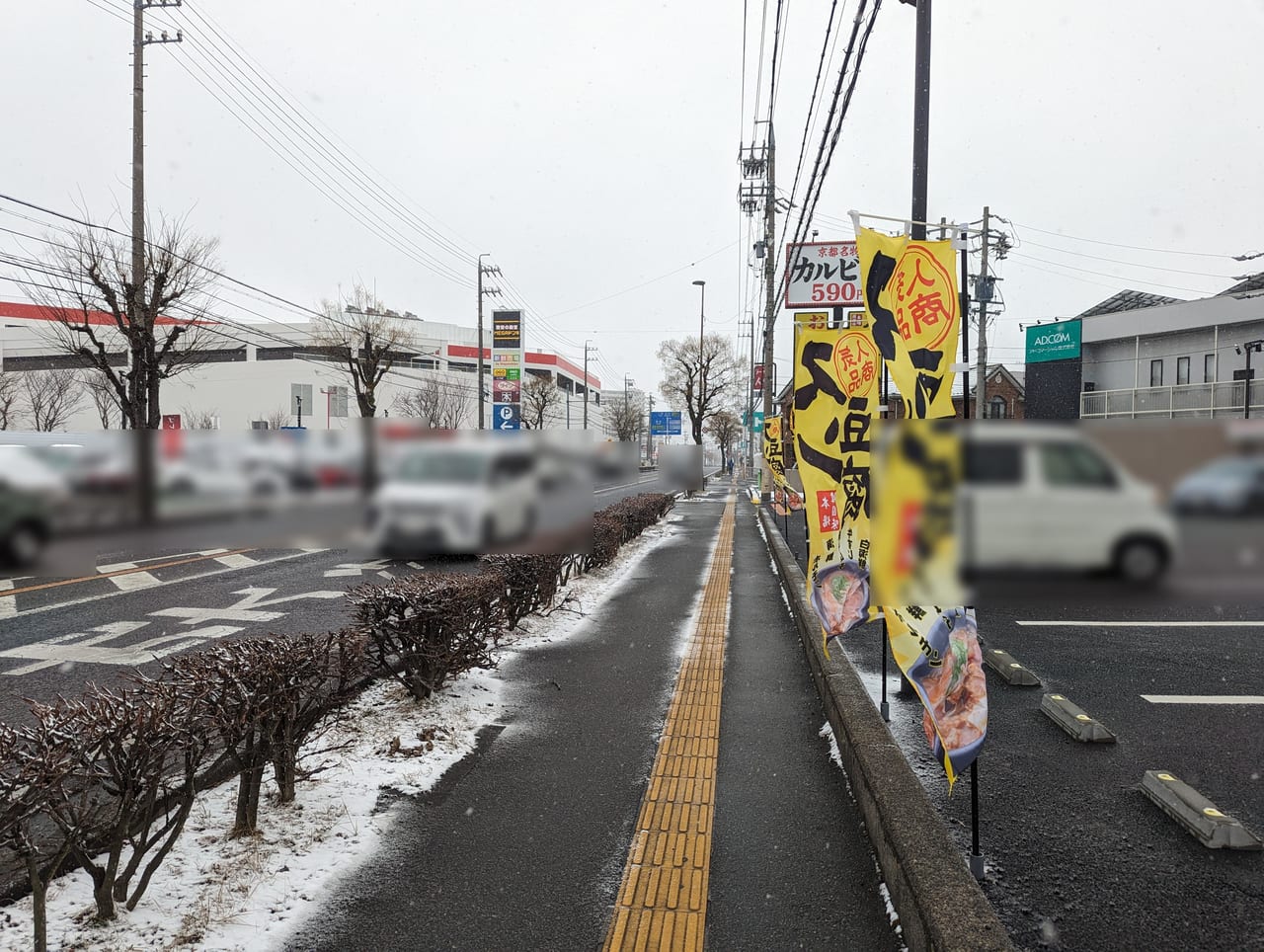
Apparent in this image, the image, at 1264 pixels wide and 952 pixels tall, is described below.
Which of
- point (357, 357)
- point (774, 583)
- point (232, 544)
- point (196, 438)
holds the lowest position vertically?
point (774, 583)

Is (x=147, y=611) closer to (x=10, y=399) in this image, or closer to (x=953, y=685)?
(x=953, y=685)

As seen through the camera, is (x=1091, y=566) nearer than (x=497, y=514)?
Yes

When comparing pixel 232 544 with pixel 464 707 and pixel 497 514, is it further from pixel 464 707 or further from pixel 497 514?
pixel 464 707

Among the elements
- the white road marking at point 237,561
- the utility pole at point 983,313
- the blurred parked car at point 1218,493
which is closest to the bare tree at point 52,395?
the white road marking at point 237,561

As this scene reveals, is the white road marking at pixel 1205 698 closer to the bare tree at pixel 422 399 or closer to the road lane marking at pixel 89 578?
the bare tree at pixel 422 399

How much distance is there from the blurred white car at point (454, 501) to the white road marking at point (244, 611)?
8346 mm

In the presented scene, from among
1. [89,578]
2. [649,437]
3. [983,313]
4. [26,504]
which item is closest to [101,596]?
[89,578]

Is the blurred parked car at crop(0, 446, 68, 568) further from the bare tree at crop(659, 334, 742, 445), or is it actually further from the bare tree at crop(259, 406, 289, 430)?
the bare tree at crop(659, 334, 742, 445)

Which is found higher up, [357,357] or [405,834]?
[357,357]

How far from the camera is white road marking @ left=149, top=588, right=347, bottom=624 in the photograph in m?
8.70

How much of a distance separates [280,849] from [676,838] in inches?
76.9

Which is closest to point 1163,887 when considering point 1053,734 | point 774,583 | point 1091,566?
point 1053,734

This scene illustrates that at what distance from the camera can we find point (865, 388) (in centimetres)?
632

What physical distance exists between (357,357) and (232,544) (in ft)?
6.43
